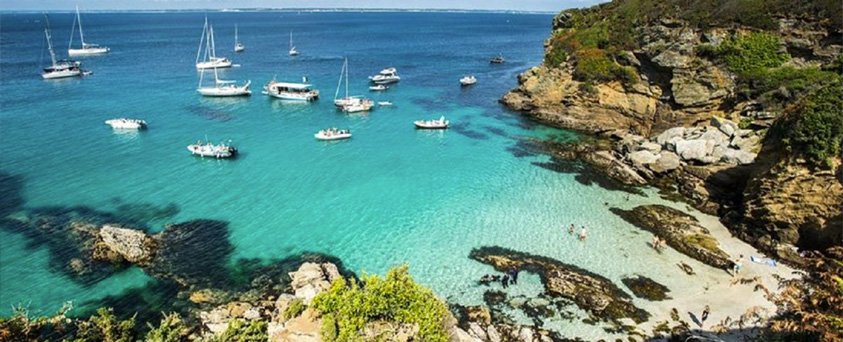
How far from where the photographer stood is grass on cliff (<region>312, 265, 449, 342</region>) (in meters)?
15.7

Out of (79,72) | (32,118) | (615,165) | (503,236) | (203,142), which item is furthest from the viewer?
(79,72)

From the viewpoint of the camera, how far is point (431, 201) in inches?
1448

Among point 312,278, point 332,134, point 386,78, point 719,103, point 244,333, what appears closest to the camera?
point 244,333

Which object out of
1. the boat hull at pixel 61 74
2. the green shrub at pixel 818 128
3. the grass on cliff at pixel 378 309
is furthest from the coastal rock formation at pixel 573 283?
the boat hull at pixel 61 74

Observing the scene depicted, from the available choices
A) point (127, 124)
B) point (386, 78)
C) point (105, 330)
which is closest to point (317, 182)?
point (105, 330)

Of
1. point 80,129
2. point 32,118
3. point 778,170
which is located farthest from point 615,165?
point 32,118

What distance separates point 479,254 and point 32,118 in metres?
58.4

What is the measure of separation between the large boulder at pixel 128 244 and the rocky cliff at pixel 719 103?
36412 millimetres

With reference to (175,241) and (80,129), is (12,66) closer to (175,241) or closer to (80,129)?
(80,129)

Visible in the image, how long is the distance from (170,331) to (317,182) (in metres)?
21.3

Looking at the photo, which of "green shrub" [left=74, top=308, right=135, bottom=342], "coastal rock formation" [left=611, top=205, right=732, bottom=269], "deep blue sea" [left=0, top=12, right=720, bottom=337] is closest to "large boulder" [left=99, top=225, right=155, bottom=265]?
"deep blue sea" [left=0, top=12, right=720, bottom=337]

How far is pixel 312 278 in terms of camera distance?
25.4 m

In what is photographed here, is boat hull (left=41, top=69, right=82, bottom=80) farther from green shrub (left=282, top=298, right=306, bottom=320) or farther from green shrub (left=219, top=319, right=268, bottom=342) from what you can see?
green shrub (left=282, top=298, right=306, bottom=320)

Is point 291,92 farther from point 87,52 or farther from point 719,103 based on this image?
point 87,52
